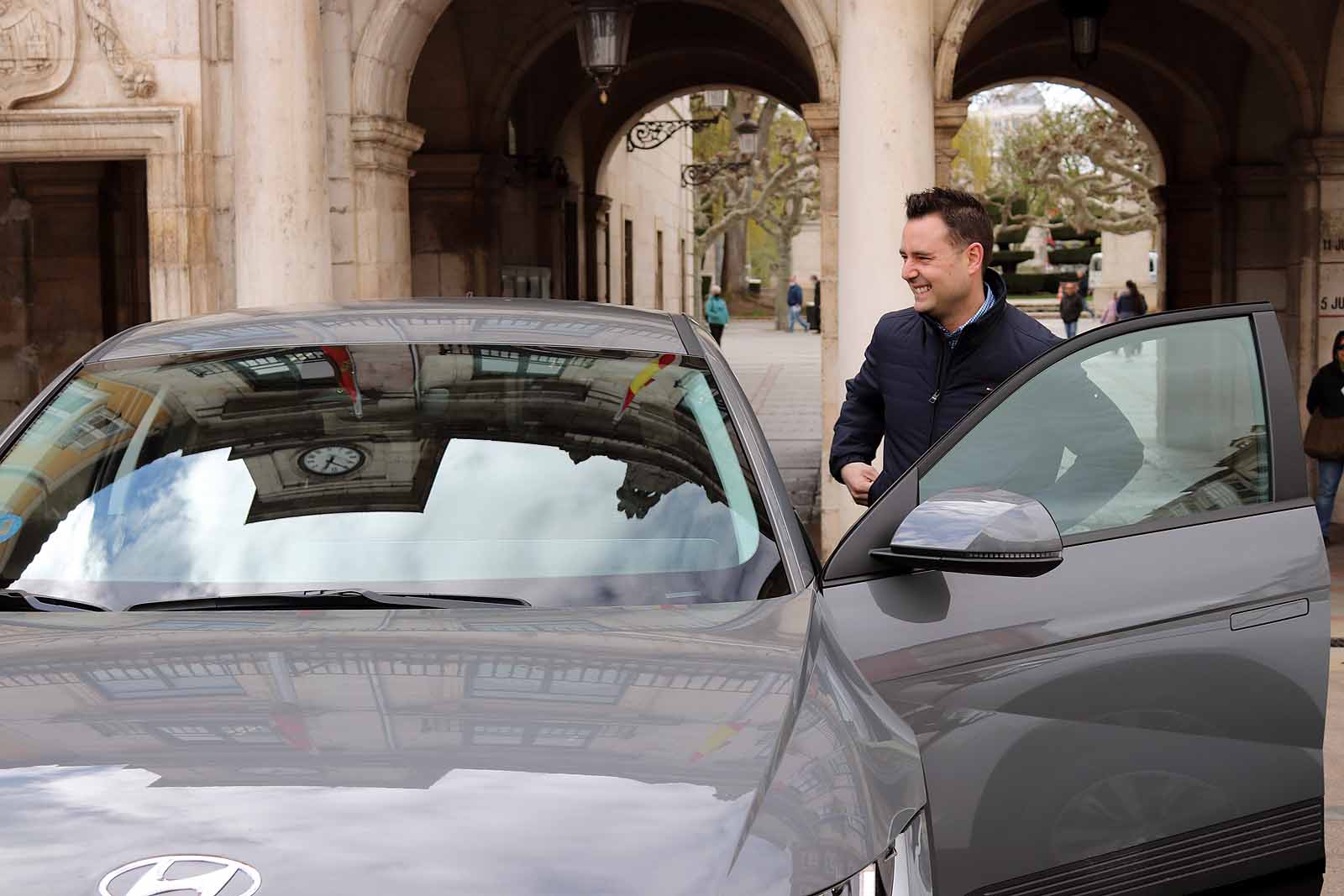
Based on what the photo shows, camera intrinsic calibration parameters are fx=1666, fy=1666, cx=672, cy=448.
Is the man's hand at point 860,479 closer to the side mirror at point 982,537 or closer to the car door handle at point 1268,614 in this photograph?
the car door handle at point 1268,614

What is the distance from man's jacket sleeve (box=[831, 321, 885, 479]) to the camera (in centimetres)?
448

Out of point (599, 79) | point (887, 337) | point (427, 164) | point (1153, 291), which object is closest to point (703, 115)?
point (1153, 291)

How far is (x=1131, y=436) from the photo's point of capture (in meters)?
3.59

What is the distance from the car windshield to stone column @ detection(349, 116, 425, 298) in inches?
338

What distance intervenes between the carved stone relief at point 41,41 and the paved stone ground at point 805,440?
19.1 ft

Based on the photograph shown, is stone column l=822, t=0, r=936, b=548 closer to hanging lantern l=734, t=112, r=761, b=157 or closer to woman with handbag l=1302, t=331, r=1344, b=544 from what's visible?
woman with handbag l=1302, t=331, r=1344, b=544

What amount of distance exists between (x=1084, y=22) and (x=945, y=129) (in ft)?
6.97

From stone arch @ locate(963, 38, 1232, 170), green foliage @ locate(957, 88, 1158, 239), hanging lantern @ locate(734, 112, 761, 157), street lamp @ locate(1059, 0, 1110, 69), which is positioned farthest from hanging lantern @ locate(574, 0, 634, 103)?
green foliage @ locate(957, 88, 1158, 239)

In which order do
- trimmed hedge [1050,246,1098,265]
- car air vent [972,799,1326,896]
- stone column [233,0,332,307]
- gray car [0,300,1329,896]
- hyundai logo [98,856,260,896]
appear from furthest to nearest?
trimmed hedge [1050,246,1098,265] → stone column [233,0,332,307] → car air vent [972,799,1326,896] → gray car [0,300,1329,896] → hyundai logo [98,856,260,896]

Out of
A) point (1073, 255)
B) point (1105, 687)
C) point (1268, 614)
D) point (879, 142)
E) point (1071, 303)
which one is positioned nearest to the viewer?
point (1105, 687)

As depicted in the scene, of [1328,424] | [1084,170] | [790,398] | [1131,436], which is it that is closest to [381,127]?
[1328,424]

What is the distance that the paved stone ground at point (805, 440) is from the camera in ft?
18.7

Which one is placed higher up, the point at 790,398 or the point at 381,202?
the point at 381,202

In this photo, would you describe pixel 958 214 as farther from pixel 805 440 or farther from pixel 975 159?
pixel 975 159
